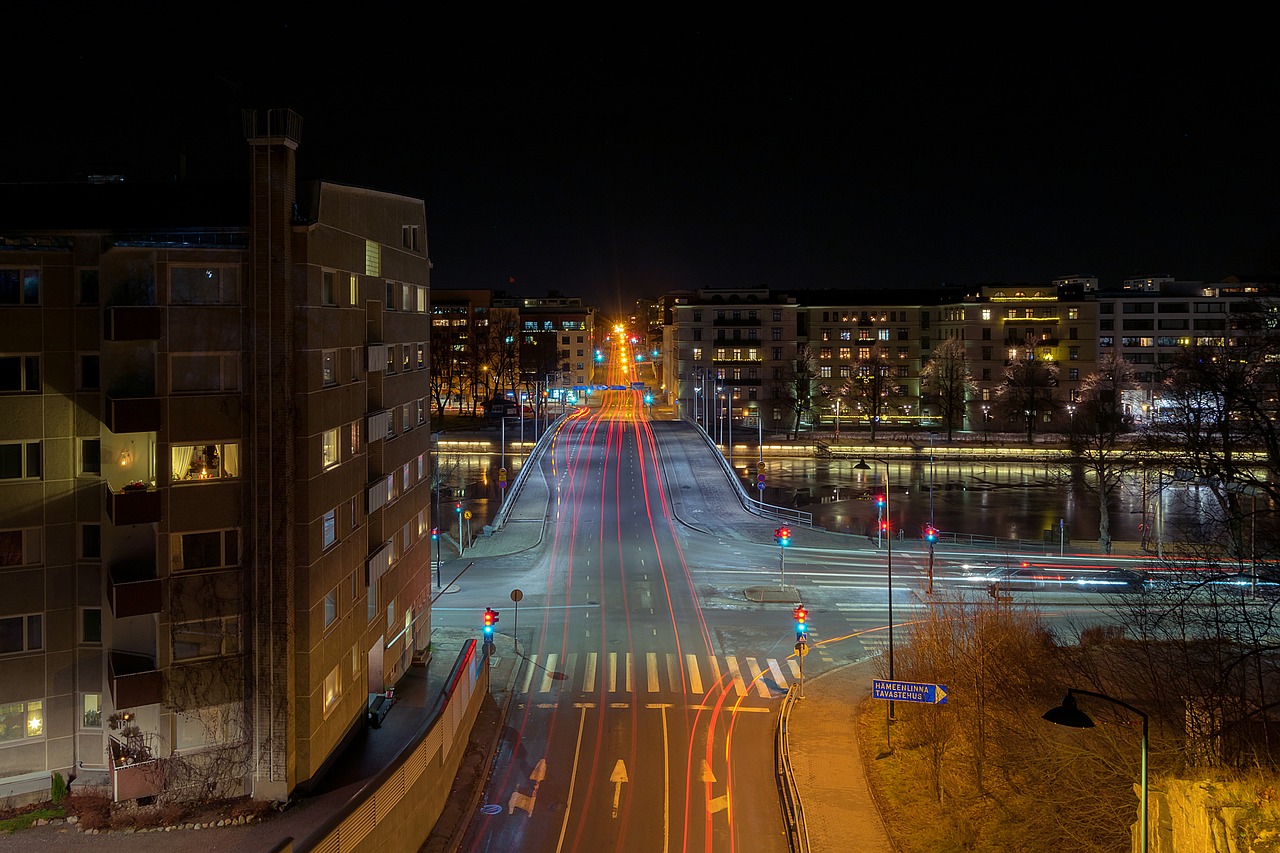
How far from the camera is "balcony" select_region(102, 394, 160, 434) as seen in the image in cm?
1836

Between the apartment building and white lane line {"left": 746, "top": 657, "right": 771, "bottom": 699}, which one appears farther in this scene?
white lane line {"left": 746, "top": 657, "right": 771, "bottom": 699}

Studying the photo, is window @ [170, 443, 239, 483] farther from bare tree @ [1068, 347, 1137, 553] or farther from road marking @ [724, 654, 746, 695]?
bare tree @ [1068, 347, 1137, 553]

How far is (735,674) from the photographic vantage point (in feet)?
109

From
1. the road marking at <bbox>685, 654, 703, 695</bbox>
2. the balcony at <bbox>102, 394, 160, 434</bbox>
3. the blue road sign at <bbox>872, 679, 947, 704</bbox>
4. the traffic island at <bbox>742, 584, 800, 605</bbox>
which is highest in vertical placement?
the balcony at <bbox>102, 394, 160, 434</bbox>

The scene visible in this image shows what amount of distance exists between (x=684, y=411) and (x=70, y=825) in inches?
3997

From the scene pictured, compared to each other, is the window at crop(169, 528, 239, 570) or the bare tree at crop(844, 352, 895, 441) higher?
the bare tree at crop(844, 352, 895, 441)

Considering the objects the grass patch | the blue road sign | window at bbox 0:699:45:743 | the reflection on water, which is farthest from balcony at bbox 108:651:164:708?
the reflection on water

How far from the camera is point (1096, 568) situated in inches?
1860

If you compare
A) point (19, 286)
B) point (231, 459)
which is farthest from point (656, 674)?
point (19, 286)

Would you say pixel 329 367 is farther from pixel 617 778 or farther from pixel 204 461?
pixel 617 778

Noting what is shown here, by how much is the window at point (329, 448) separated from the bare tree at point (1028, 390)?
295ft

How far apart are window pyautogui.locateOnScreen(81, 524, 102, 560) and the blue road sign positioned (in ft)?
61.7

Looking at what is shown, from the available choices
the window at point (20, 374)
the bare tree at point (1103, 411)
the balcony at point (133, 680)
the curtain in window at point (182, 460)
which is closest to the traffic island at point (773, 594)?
the balcony at point (133, 680)

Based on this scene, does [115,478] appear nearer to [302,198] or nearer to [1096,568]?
[302,198]
